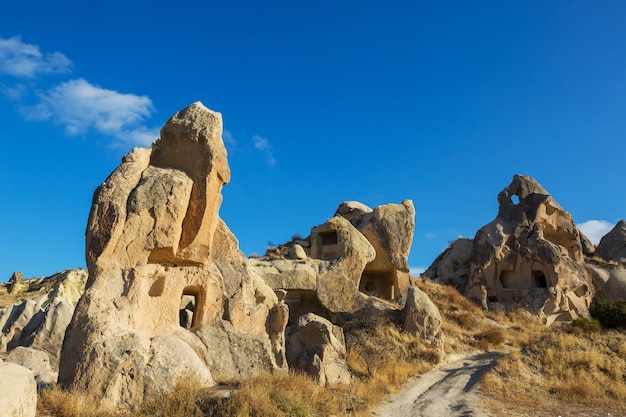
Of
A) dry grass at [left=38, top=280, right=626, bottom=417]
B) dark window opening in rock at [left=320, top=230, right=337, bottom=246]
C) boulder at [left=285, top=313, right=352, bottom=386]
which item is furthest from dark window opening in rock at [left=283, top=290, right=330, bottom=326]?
dark window opening in rock at [left=320, top=230, right=337, bottom=246]

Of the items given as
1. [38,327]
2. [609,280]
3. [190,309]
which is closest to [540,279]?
[609,280]

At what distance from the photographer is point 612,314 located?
22.4 meters

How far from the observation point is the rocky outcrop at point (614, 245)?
35.3 metres

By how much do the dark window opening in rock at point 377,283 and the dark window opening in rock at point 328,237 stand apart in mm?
2452

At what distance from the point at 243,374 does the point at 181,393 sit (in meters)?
2.84

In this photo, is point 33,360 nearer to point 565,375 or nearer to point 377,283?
point 565,375

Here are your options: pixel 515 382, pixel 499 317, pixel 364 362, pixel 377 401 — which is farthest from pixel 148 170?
pixel 499 317

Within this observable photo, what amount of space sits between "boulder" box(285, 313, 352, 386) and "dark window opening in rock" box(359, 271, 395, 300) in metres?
8.91

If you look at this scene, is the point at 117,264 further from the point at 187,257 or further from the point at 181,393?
the point at 181,393

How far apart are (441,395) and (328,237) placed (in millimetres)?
13657

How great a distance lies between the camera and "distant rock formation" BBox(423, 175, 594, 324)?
83.9 feet

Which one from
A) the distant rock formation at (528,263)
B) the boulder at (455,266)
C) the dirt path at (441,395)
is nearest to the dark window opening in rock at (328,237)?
the distant rock formation at (528,263)

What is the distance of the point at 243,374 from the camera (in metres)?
10.2

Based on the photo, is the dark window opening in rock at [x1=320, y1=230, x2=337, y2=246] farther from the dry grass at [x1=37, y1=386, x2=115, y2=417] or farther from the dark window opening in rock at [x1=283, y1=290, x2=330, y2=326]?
the dry grass at [x1=37, y1=386, x2=115, y2=417]
